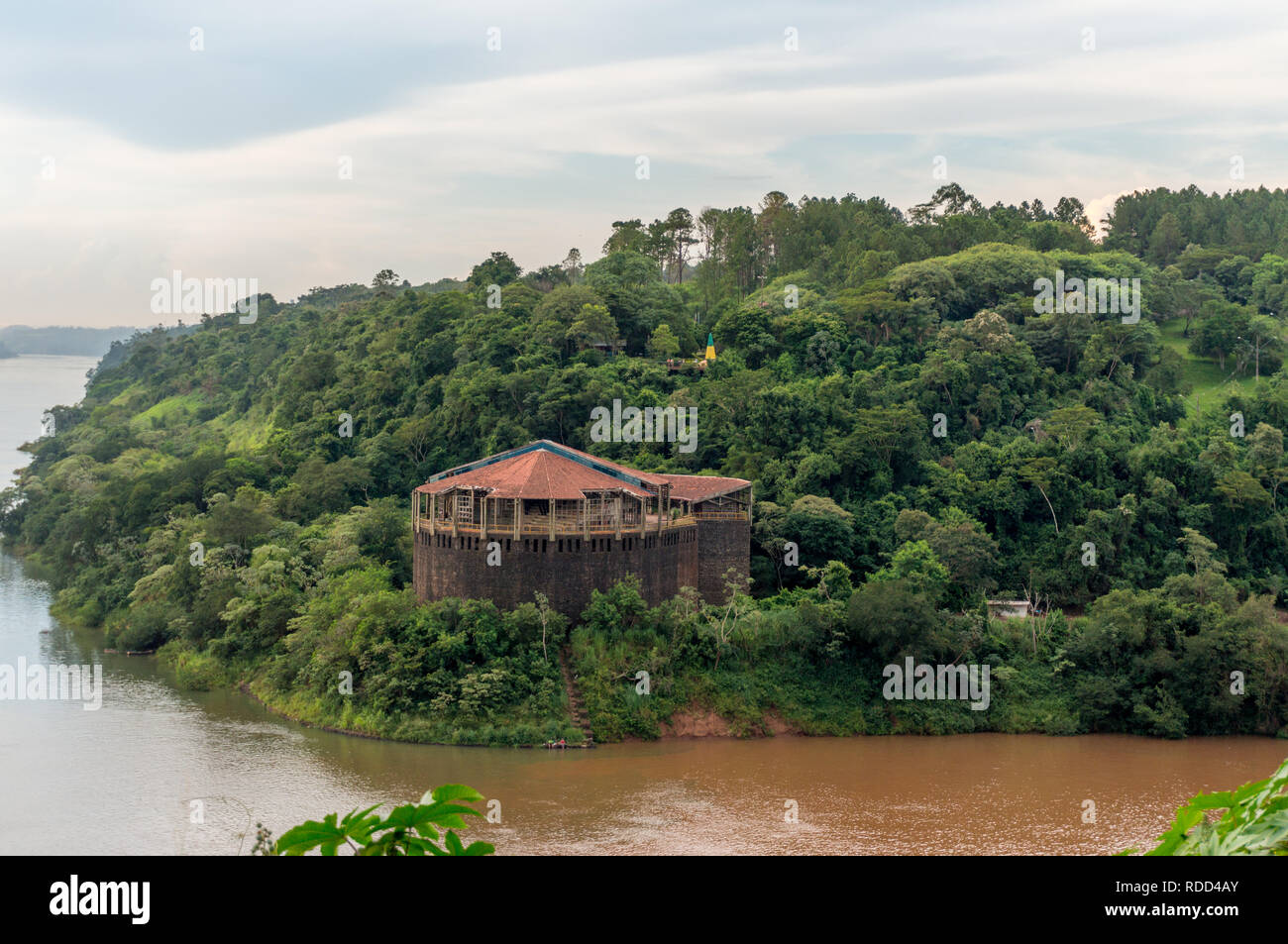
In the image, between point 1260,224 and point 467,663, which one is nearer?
point 467,663

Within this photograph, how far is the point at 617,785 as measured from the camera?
67.2 ft

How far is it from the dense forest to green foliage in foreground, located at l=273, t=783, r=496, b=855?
19756mm

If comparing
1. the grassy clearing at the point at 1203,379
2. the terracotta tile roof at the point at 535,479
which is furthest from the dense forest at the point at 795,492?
the terracotta tile roof at the point at 535,479

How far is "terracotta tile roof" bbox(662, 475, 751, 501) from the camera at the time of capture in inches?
1059

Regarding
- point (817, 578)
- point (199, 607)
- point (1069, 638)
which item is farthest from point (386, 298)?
point (1069, 638)

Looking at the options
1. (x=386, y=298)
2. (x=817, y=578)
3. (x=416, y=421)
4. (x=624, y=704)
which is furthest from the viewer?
(x=386, y=298)

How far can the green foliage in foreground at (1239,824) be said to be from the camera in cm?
261

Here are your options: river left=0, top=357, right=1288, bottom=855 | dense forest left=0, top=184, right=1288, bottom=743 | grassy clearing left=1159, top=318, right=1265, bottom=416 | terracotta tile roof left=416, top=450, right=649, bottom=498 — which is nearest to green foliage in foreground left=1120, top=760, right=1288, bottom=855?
river left=0, top=357, right=1288, bottom=855

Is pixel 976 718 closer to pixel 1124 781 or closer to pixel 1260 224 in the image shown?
pixel 1124 781

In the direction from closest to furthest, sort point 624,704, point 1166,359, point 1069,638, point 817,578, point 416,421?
point 624,704 < point 1069,638 < point 817,578 < point 416,421 < point 1166,359

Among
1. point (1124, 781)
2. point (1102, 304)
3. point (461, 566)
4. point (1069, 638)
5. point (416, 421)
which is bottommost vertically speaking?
point (1124, 781)

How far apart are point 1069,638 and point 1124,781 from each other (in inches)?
172

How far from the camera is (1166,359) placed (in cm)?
3866

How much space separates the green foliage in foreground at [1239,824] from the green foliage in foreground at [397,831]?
1380 millimetres
